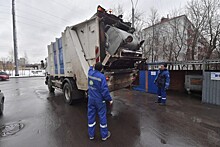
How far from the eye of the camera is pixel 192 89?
6.37 meters

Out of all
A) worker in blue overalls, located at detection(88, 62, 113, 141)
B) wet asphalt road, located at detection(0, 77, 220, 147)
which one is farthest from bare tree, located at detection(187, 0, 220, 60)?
worker in blue overalls, located at detection(88, 62, 113, 141)

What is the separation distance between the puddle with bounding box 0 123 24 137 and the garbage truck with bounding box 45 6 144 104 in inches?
72.7

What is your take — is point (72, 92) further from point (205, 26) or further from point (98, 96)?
point (205, 26)

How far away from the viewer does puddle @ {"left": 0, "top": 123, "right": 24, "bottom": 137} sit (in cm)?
295

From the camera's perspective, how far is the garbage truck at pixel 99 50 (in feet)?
12.2

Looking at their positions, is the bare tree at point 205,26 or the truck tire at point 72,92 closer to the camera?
the truck tire at point 72,92

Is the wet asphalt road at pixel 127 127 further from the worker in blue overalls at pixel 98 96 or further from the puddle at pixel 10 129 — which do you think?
the worker in blue overalls at pixel 98 96

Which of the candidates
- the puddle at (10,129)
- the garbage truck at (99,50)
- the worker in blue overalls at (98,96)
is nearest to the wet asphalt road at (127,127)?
the puddle at (10,129)

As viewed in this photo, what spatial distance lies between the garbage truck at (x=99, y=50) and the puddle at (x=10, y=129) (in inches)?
72.7

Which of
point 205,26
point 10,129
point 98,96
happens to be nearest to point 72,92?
point 10,129

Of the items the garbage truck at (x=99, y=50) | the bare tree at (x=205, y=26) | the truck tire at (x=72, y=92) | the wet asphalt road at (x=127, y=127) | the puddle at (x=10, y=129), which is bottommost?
the puddle at (x=10, y=129)

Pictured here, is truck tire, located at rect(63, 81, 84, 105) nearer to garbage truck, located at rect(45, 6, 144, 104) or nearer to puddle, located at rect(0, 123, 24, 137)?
garbage truck, located at rect(45, 6, 144, 104)

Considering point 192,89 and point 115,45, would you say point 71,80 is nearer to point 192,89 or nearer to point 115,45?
point 115,45

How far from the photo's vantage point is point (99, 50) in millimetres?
3688
